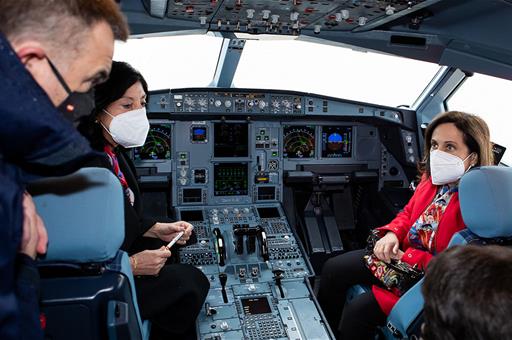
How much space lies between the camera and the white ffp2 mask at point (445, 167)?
2.63 metres

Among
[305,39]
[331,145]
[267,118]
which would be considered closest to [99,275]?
[305,39]

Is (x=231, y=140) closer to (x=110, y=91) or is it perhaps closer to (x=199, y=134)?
(x=199, y=134)

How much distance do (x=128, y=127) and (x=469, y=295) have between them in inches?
82.3

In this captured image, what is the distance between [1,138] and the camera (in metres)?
0.97

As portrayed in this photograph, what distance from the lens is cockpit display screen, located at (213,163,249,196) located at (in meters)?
4.50

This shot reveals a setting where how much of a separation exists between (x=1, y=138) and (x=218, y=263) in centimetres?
292

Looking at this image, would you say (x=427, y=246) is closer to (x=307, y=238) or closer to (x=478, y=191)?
(x=478, y=191)

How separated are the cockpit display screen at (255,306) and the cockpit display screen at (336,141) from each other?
1.77 metres

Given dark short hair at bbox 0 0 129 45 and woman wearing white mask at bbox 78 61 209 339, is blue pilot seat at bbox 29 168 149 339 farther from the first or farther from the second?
woman wearing white mask at bbox 78 61 209 339

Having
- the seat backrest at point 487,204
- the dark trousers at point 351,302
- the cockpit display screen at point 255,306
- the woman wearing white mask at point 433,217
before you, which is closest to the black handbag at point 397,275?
the woman wearing white mask at point 433,217

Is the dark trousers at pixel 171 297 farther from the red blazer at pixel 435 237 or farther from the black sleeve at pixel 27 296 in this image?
the black sleeve at pixel 27 296

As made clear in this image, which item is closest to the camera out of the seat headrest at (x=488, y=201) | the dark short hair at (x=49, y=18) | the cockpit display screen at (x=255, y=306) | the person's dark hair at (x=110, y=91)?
the dark short hair at (x=49, y=18)

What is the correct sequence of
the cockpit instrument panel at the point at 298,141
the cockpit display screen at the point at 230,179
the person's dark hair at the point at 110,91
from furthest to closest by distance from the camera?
the cockpit instrument panel at the point at 298,141, the cockpit display screen at the point at 230,179, the person's dark hair at the point at 110,91

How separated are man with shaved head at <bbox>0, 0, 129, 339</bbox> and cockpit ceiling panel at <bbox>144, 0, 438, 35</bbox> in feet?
5.72
